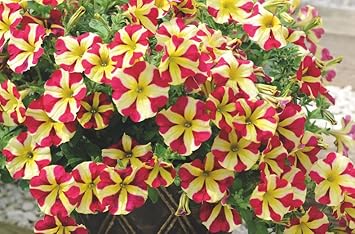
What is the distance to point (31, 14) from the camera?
1.56m

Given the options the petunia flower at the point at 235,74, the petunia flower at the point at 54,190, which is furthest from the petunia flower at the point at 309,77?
the petunia flower at the point at 54,190

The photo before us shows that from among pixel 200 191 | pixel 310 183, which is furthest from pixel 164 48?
pixel 310 183

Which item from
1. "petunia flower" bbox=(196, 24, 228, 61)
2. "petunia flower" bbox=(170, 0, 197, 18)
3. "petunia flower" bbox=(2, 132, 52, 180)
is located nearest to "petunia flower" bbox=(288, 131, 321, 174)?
"petunia flower" bbox=(196, 24, 228, 61)

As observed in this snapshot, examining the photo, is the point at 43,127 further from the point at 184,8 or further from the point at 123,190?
the point at 184,8

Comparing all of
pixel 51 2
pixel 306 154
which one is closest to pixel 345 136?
pixel 306 154

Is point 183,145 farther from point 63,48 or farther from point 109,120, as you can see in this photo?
point 63,48

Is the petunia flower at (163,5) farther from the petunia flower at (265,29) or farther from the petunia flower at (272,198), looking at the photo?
the petunia flower at (272,198)

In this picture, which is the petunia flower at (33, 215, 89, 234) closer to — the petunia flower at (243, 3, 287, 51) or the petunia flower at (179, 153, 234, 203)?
the petunia flower at (179, 153, 234, 203)

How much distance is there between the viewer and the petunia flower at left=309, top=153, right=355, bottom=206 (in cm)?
145

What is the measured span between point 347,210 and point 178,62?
0.46 m

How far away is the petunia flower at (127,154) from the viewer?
55.2 inches

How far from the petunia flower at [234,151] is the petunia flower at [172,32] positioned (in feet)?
0.60

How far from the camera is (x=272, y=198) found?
139 centimetres

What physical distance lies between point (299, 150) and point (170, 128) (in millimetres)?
276
